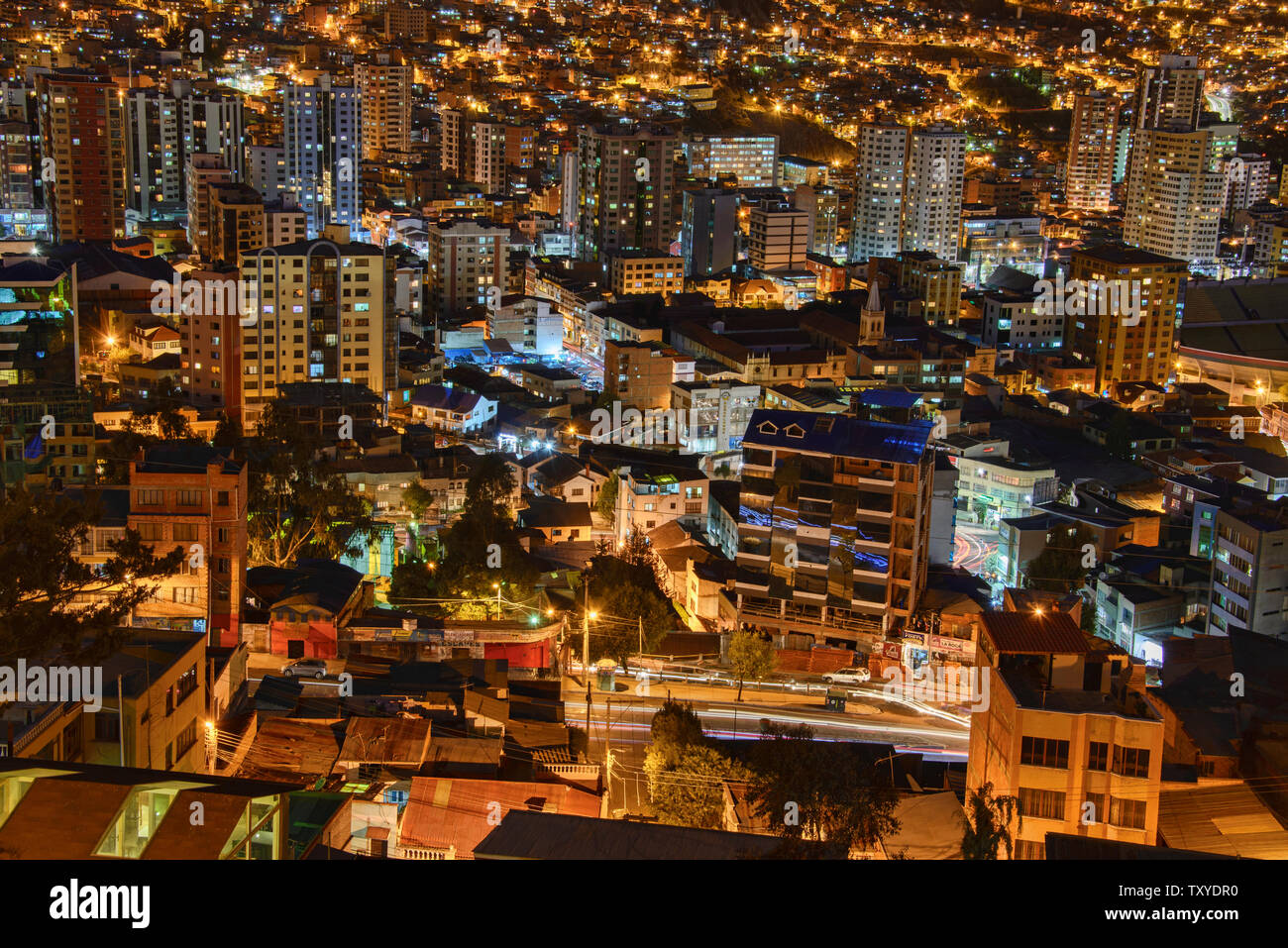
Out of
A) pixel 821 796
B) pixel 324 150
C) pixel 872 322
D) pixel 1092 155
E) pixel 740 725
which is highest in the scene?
pixel 1092 155

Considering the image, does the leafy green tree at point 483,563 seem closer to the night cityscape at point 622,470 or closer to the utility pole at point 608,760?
the night cityscape at point 622,470

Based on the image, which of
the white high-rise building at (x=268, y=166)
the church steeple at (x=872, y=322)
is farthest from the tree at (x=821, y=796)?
the white high-rise building at (x=268, y=166)

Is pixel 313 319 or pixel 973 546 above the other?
pixel 313 319

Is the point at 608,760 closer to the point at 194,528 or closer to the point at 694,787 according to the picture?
the point at 694,787

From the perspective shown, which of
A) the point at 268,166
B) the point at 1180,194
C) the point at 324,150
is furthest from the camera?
the point at 1180,194

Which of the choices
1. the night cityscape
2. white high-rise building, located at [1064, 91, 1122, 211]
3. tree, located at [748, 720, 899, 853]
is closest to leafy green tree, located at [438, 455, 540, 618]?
the night cityscape

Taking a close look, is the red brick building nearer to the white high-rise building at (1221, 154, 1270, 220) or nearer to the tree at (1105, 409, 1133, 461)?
the tree at (1105, 409, 1133, 461)

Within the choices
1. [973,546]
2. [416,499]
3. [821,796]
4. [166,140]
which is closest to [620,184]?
[166,140]
